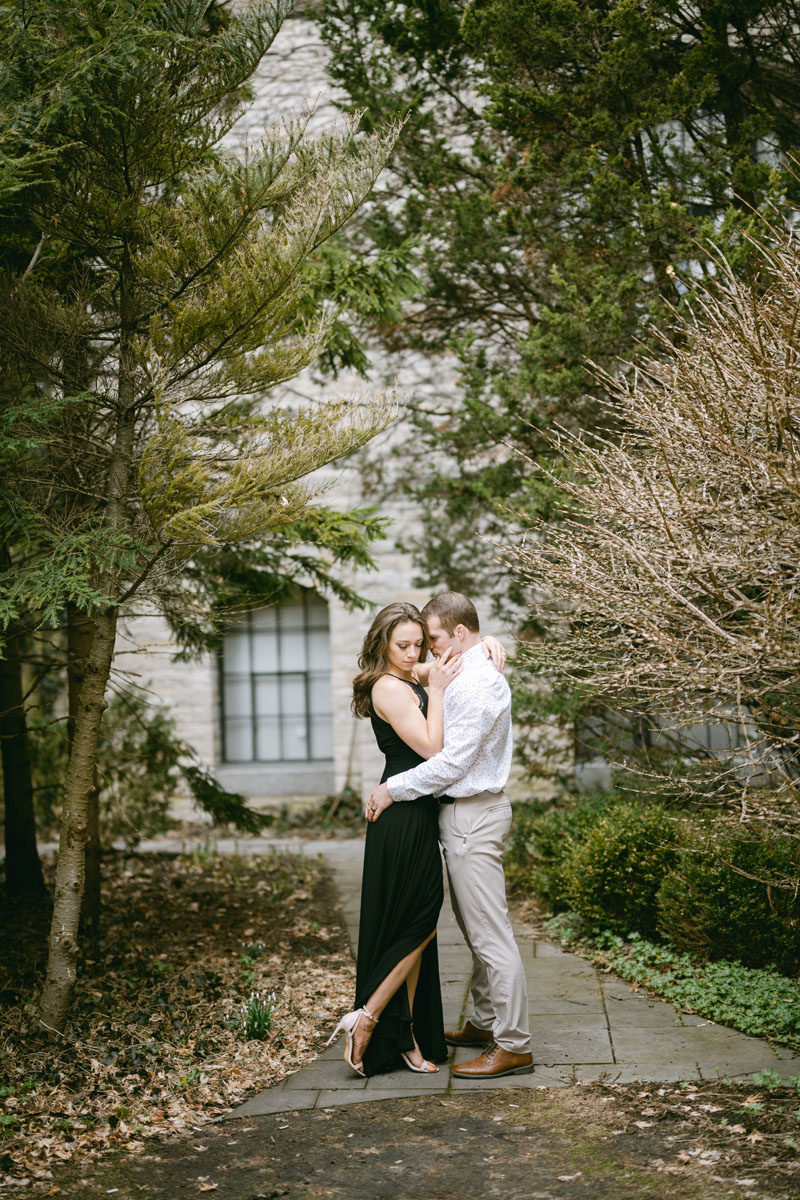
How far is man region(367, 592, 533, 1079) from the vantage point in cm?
431

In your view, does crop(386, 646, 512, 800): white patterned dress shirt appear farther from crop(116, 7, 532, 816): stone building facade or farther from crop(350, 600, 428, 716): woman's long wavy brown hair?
crop(116, 7, 532, 816): stone building facade

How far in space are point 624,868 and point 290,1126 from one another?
2663mm

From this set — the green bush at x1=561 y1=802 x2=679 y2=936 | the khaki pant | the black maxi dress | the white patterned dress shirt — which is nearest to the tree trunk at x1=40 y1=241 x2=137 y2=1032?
the black maxi dress

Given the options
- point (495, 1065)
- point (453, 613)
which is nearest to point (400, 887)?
point (495, 1065)

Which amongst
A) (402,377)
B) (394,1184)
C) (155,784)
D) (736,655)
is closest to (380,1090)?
(394,1184)

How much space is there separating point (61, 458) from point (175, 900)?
4.08 meters

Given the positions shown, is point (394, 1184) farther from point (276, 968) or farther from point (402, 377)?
point (402, 377)

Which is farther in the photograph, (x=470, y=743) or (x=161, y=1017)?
(x=161, y=1017)

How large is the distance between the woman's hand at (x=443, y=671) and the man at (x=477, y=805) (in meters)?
0.04

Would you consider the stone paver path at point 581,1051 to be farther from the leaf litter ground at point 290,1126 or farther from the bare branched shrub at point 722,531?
the bare branched shrub at point 722,531

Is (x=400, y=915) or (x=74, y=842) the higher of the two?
(x=74, y=842)

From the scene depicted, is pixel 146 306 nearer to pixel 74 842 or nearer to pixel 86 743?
pixel 86 743

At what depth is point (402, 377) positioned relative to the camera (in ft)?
32.5

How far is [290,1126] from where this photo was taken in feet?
13.2
